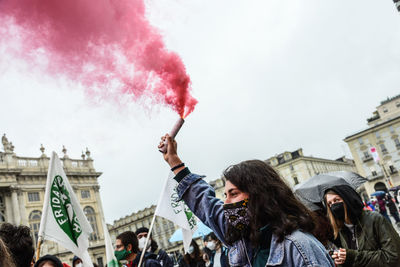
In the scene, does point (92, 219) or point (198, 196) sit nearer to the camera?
point (198, 196)

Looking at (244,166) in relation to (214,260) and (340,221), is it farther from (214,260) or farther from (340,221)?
(214,260)

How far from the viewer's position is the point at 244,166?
2.01 metres

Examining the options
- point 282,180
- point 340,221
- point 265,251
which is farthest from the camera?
point 340,221

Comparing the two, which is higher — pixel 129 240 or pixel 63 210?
pixel 63 210

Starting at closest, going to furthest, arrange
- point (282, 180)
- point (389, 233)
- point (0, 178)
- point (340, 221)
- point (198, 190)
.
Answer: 1. point (282, 180)
2. point (198, 190)
3. point (389, 233)
4. point (340, 221)
5. point (0, 178)

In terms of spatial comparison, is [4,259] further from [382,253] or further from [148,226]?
[148,226]

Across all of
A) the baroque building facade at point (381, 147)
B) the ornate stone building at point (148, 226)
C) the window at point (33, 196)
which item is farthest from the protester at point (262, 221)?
the ornate stone building at point (148, 226)

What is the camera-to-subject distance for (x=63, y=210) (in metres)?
4.41

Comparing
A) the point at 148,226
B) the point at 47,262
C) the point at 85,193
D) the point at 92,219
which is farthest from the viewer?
the point at 148,226

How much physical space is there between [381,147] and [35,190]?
56.8 m

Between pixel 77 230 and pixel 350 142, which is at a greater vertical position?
pixel 350 142

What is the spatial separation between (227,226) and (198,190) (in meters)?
0.37

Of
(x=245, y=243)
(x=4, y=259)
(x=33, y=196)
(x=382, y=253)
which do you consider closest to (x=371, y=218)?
(x=382, y=253)

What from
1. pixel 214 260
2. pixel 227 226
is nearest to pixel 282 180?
pixel 227 226
